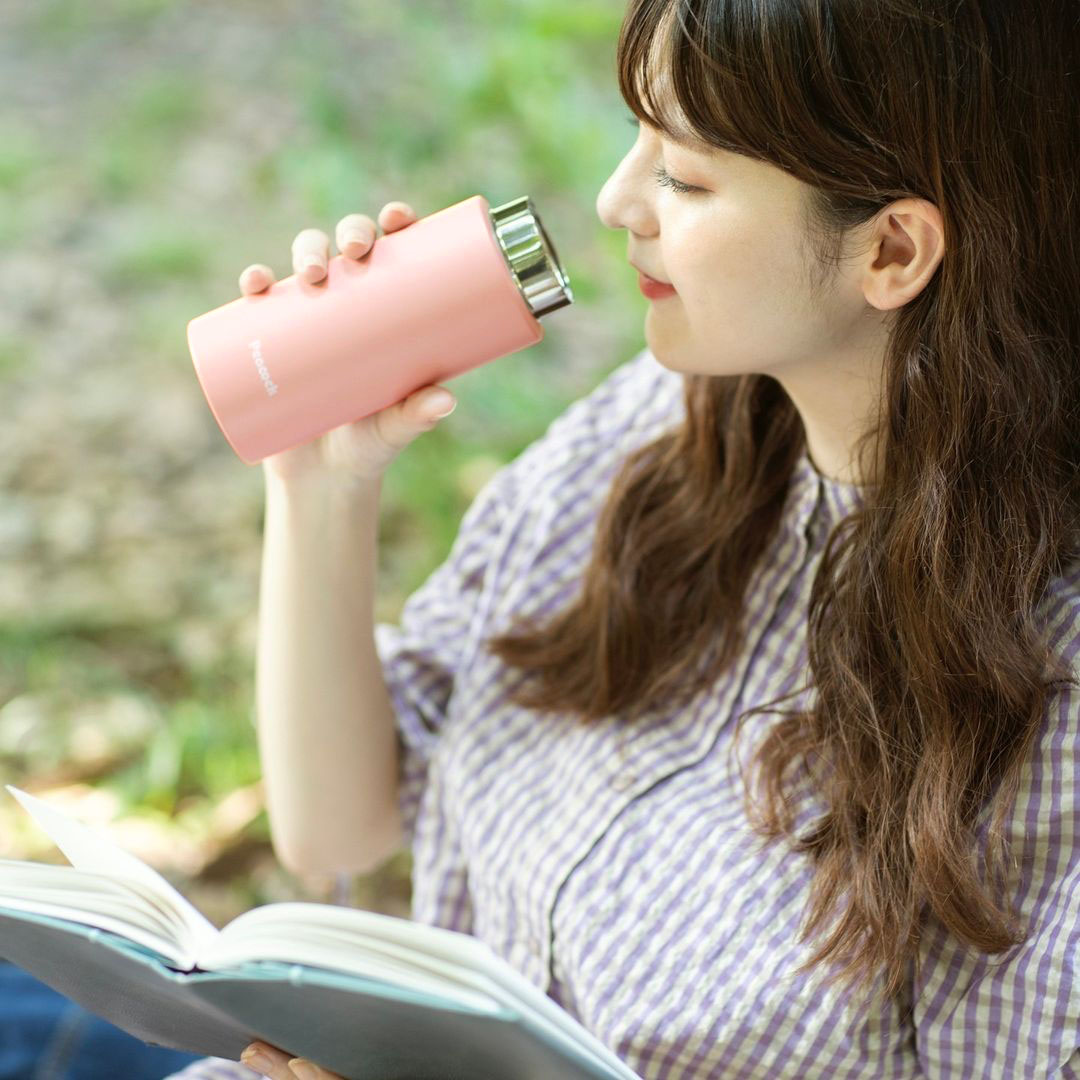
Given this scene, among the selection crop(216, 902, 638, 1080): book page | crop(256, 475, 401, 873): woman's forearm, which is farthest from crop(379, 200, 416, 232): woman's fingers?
crop(216, 902, 638, 1080): book page

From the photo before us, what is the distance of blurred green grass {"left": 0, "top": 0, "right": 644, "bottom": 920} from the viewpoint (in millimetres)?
2074

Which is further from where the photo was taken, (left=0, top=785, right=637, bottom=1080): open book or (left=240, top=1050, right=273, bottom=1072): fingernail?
(left=240, top=1050, right=273, bottom=1072): fingernail

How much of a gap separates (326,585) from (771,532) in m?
0.42

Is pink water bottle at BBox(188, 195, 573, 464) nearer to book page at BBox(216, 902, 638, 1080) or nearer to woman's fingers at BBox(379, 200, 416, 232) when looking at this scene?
woman's fingers at BBox(379, 200, 416, 232)

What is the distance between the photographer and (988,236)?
964 millimetres

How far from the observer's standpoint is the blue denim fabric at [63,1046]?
1252mm

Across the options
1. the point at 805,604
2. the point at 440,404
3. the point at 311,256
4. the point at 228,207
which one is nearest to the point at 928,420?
the point at 805,604

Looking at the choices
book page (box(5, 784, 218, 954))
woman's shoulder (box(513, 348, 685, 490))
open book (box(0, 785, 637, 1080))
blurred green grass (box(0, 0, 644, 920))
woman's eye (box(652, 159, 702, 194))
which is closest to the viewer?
open book (box(0, 785, 637, 1080))

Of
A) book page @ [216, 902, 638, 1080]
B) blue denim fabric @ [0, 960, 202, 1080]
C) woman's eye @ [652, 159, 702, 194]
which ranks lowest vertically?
blue denim fabric @ [0, 960, 202, 1080]

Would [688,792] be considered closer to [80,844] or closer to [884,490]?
[884,490]

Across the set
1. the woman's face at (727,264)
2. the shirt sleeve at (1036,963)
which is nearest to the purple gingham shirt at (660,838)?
the shirt sleeve at (1036,963)

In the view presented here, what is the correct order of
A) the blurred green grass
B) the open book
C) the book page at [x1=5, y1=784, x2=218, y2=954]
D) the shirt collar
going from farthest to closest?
the blurred green grass → the shirt collar → the book page at [x1=5, y1=784, x2=218, y2=954] → the open book

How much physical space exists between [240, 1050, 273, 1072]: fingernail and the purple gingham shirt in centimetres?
27

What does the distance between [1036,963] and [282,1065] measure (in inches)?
Answer: 21.4
